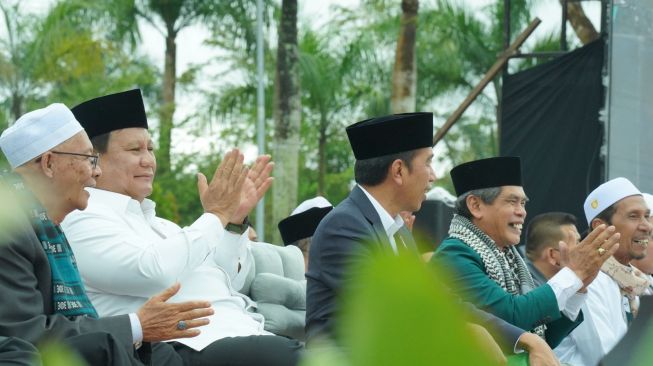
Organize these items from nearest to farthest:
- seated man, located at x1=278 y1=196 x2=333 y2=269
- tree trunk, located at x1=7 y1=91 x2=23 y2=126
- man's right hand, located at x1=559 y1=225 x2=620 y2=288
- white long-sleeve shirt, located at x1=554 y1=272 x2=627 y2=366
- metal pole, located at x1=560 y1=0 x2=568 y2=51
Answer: man's right hand, located at x1=559 y1=225 x2=620 y2=288, white long-sleeve shirt, located at x1=554 y1=272 x2=627 y2=366, seated man, located at x1=278 y1=196 x2=333 y2=269, metal pole, located at x1=560 y1=0 x2=568 y2=51, tree trunk, located at x1=7 y1=91 x2=23 y2=126

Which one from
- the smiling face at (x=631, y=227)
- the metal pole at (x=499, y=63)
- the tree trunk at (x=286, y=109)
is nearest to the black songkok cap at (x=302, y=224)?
the smiling face at (x=631, y=227)

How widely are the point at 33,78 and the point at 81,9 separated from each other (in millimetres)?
1922

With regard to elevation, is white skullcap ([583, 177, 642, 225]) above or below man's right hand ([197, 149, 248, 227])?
below

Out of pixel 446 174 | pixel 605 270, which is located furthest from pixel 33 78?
pixel 605 270

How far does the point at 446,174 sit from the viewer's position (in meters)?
33.8

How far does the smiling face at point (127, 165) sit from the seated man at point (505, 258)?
1210 mm

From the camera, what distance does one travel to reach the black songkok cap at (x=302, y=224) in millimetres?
6281

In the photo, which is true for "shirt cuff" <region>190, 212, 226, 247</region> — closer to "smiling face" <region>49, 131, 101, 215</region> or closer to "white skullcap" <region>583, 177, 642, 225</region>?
"smiling face" <region>49, 131, 101, 215</region>

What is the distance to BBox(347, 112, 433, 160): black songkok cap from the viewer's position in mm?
4539

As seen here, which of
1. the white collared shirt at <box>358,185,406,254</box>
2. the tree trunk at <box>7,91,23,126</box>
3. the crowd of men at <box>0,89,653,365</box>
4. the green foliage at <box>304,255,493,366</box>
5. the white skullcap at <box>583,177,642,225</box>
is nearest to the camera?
the green foliage at <box>304,255,493,366</box>

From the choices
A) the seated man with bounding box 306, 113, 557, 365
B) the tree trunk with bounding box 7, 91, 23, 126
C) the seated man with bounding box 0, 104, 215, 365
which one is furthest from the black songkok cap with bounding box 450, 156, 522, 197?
the tree trunk with bounding box 7, 91, 23, 126

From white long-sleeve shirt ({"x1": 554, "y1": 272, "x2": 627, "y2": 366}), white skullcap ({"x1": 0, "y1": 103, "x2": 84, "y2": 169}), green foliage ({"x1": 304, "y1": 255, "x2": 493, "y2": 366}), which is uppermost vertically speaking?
green foliage ({"x1": 304, "y1": 255, "x2": 493, "y2": 366})

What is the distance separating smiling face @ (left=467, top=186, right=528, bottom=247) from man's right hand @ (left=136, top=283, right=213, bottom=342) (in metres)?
2.11

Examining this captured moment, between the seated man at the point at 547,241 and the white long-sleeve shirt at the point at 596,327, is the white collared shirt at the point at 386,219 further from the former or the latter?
the seated man at the point at 547,241
